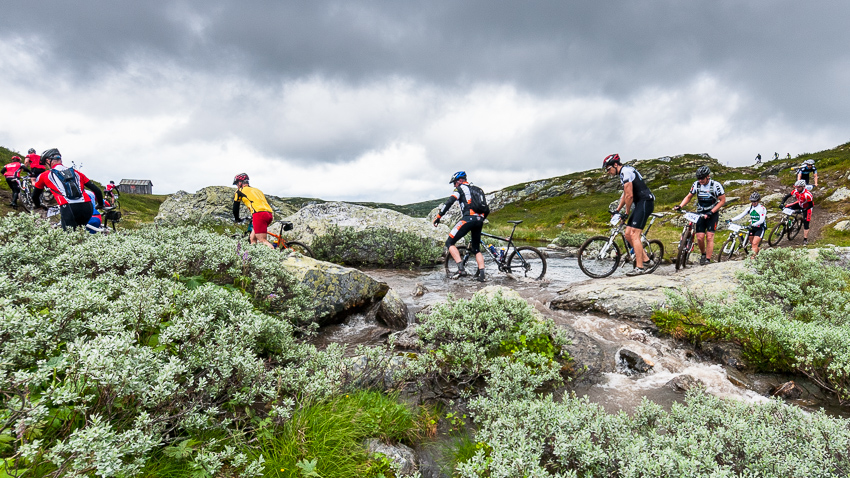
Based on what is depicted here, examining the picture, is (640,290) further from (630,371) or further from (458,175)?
(458,175)

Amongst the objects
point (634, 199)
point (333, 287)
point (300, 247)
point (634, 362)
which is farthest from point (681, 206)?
point (300, 247)

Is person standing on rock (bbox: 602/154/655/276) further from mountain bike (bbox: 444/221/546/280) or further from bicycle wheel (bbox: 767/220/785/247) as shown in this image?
bicycle wheel (bbox: 767/220/785/247)

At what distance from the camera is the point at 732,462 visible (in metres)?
2.68

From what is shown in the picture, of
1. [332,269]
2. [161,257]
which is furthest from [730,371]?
[161,257]

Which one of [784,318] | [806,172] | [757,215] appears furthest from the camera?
[806,172]

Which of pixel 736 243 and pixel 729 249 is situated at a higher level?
pixel 736 243

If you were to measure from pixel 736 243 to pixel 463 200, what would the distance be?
13297 millimetres

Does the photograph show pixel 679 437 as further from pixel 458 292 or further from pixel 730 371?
pixel 458 292

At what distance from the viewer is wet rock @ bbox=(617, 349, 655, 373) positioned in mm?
5480

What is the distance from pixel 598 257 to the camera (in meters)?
12.4

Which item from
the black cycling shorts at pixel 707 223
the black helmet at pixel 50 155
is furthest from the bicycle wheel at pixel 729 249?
the black helmet at pixel 50 155

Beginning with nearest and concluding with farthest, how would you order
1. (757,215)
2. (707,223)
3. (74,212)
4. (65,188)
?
1. (65,188)
2. (74,212)
3. (707,223)
4. (757,215)

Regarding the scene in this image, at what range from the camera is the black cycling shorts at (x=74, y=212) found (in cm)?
958

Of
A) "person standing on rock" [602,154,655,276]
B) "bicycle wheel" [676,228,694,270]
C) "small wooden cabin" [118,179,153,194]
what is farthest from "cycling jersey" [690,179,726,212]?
"small wooden cabin" [118,179,153,194]
